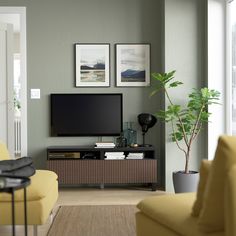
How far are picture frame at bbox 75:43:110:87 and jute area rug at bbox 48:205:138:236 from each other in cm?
191

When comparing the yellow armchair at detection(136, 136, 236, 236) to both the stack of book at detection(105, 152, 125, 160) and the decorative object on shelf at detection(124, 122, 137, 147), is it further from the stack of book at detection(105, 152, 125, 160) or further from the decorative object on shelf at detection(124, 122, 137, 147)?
the decorative object on shelf at detection(124, 122, 137, 147)

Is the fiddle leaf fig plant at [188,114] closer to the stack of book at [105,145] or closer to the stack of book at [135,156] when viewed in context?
the stack of book at [135,156]

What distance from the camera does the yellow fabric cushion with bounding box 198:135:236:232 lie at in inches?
81.9

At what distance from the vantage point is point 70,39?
595 cm

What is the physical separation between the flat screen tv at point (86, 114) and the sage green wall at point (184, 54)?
77 centimetres

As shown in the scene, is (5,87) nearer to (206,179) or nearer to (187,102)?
(187,102)

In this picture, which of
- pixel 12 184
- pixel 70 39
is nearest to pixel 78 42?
pixel 70 39

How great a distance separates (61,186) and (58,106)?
1.07 m

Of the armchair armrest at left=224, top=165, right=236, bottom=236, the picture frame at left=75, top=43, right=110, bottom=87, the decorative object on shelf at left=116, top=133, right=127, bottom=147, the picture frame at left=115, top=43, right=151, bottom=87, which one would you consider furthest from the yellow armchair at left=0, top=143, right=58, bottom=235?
the picture frame at left=115, top=43, right=151, bottom=87

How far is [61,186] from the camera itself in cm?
589

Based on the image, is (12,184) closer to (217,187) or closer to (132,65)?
(217,187)

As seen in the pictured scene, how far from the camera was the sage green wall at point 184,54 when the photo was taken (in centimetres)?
566

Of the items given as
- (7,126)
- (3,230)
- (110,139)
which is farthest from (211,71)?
(3,230)

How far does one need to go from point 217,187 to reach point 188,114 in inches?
127
